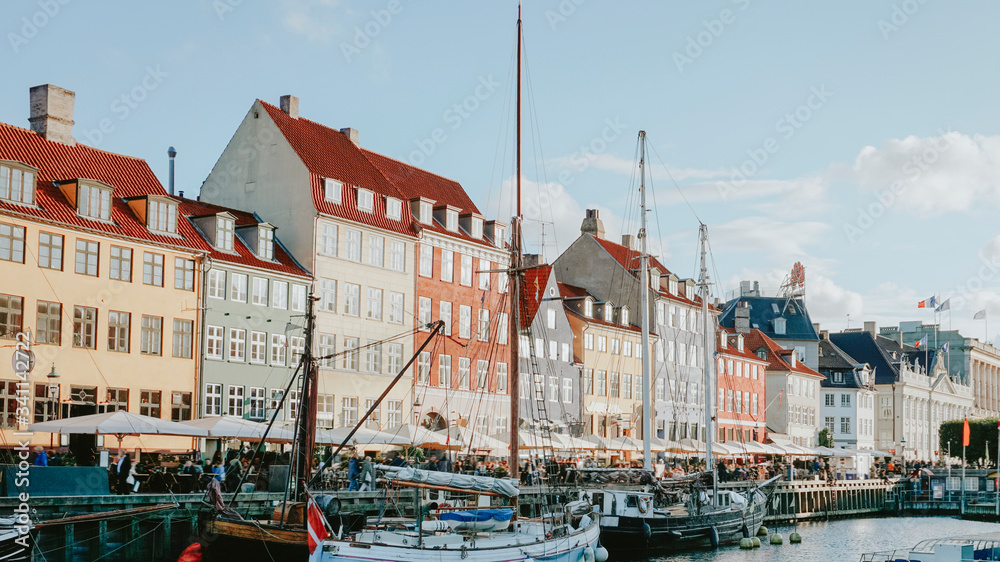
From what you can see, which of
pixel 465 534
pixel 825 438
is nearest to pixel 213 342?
pixel 465 534

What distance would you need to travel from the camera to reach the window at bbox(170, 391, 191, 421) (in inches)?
1922

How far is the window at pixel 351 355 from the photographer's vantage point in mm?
57031

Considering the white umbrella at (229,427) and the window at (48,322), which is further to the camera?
the window at (48,322)

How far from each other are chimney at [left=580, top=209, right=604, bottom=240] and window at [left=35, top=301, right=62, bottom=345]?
4901 cm

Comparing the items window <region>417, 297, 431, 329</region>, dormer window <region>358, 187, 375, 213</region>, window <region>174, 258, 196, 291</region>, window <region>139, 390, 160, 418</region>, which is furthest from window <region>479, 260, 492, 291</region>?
window <region>139, 390, 160, 418</region>

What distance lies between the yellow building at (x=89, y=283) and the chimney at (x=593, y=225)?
4188cm

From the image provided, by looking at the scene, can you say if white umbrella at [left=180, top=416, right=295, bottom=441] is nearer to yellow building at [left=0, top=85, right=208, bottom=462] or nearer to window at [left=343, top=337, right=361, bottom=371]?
yellow building at [left=0, top=85, right=208, bottom=462]

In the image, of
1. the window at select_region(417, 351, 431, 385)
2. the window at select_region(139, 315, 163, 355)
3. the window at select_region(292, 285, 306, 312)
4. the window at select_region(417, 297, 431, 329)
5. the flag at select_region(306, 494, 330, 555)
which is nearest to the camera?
the flag at select_region(306, 494, 330, 555)

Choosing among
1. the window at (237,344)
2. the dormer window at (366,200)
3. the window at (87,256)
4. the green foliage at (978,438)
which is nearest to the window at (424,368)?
the dormer window at (366,200)

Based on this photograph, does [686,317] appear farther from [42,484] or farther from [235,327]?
[42,484]

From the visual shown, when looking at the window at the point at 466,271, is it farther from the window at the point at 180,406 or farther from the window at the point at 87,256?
the window at the point at 87,256

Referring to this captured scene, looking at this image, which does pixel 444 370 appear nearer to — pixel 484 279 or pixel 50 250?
pixel 484 279

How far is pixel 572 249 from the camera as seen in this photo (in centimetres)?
8594

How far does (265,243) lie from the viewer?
5488 cm
